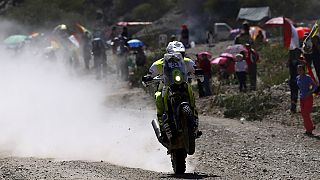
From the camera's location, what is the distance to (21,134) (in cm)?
Answer: 1748

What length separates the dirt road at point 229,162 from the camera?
436 inches

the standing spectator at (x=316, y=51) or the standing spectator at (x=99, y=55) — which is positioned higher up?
the standing spectator at (x=316, y=51)

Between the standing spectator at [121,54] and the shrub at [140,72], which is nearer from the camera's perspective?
the shrub at [140,72]

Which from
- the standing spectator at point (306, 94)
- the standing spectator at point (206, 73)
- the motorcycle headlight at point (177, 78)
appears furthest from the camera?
the standing spectator at point (206, 73)

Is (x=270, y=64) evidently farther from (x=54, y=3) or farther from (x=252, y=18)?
(x=54, y=3)

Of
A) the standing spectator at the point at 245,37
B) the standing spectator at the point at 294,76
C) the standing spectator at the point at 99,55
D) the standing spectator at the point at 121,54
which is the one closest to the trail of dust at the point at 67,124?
the standing spectator at the point at 121,54

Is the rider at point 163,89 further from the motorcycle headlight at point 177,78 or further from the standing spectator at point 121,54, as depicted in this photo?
the standing spectator at point 121,54

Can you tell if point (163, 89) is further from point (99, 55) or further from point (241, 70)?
point (99, 55)

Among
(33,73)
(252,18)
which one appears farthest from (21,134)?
(252,18)

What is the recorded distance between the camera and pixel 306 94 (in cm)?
1786

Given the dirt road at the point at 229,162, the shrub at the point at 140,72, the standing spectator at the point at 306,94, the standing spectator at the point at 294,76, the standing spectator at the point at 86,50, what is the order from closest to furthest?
the dirt road at the point at 229,162 < the standing spectator at the point at 306,94 < the standing spectator at the point at 294,76 < the shrub at the point at 140,72 < the standing spectator at the point at 86,50

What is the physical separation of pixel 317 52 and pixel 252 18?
2986 centimetres

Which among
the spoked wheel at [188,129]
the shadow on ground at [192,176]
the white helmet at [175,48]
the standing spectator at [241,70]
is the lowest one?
the standing spectator at [241,70]

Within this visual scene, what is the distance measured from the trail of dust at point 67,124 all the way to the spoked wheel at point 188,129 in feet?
6.30
